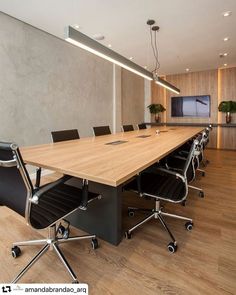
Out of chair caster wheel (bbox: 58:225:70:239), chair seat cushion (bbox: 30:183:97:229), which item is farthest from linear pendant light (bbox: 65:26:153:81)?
chair caster wheel (bbox: 58:225:70:239)

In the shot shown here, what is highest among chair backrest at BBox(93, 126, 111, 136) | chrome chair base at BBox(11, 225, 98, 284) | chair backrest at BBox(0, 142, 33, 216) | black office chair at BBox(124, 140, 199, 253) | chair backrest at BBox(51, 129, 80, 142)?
chair backrest at BBox(93, 126, 111, 136)

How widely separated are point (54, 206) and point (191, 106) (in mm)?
6650

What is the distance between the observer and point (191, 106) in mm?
7082

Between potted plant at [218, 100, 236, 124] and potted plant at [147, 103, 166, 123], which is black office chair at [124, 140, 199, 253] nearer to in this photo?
potted plant at [218, 100, 236, 124]

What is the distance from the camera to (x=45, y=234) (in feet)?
6.41

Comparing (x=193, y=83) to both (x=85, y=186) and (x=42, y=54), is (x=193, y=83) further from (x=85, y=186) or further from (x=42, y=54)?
(x=85, y=186)

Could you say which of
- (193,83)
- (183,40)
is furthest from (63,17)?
(193,83)

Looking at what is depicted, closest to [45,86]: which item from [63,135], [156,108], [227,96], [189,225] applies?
[63,135]

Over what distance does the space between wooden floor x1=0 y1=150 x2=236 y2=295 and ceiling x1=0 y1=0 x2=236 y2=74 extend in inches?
109

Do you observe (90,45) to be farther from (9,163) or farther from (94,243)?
(94,243)

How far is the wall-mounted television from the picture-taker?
6.84m

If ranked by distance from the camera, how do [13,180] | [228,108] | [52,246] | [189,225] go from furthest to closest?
[228,108]
[189,225]
[52,246]
[13,180]

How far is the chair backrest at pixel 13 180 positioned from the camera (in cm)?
107

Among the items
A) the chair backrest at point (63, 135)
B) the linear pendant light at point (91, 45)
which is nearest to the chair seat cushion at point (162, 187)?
the chair backrest at point (63, 135)
